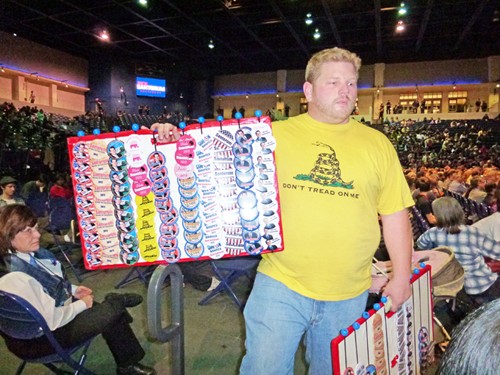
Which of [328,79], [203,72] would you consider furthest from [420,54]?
[328,79]

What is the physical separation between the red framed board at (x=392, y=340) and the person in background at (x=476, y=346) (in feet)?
2.48

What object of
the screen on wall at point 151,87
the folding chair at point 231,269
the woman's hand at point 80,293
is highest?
the screen on wall at point 151,87

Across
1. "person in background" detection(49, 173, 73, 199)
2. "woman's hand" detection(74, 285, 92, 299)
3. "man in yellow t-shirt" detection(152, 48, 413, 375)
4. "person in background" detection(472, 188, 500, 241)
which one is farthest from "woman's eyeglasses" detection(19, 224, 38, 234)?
"person in background" detection(49, 173, 73, 199)

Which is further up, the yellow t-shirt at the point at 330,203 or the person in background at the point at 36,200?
the yellow t-shirt at the point at 330,203

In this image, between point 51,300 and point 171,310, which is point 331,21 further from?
point 171,310

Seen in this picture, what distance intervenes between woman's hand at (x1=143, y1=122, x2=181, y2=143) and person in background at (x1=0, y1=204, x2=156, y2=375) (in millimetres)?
1270

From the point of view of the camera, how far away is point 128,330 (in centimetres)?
265

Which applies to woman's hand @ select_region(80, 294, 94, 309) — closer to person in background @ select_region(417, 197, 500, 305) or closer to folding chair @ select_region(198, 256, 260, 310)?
folding chair @ select_region(198, 256, 260, 310)

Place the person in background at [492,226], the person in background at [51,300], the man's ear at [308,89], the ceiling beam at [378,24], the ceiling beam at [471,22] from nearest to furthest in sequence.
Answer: the man's ear at [308,89]
the person in background at [51,300]
the person in background at [492,226]
the ceiling beam at [378,24]
the ceiling beam at [471,22]

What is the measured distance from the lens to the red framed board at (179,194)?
1.55 metres

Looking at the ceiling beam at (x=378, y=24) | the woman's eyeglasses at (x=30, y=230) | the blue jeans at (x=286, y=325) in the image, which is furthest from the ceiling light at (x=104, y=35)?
the blue jeans at (x=286, y=325)

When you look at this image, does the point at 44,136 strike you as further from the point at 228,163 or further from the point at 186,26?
the point at 228,163

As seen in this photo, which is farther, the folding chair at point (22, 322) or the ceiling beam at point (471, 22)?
the ceiling beam at point (471, 22)

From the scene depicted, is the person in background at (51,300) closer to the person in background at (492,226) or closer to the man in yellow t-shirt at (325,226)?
the man in yellow t-shirt at (325,226)
